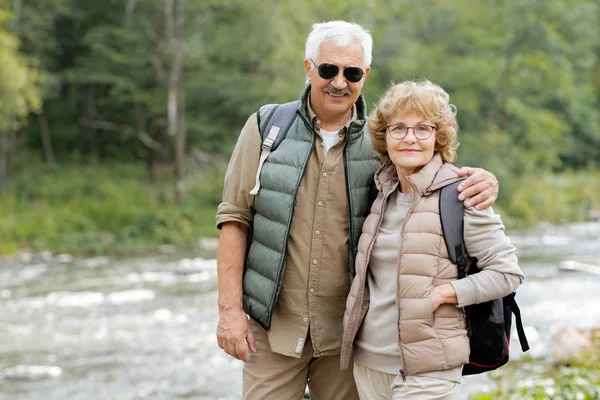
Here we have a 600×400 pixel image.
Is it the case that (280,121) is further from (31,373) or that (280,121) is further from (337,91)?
(31,373)

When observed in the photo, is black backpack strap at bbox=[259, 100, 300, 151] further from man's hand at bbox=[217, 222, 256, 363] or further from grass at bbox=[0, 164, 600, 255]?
grass at bbox=[0, 164, 600, 255]

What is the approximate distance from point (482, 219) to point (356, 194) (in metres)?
0.56

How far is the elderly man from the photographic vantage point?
2971 mm

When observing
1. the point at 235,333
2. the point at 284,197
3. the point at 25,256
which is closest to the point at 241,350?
the point at 235,333

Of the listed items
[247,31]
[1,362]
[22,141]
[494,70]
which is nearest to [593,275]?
[1,362]

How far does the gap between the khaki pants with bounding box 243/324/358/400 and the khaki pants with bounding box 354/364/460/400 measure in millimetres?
283

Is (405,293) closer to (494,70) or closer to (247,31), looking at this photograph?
(247,31)

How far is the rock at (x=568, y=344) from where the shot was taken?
697 centimetres

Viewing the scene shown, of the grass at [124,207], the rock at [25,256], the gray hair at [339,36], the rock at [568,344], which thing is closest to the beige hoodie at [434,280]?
the gray hair at [339,36]

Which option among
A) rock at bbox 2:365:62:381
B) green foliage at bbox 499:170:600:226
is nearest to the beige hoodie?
rock at bbox 2:365:62:381

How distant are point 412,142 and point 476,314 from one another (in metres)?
0.65

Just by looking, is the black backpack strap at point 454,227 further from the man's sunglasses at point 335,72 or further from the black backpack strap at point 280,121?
the black backpack strap at point 280,121

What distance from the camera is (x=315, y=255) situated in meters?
3.00

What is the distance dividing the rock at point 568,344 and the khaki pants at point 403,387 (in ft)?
14.9
